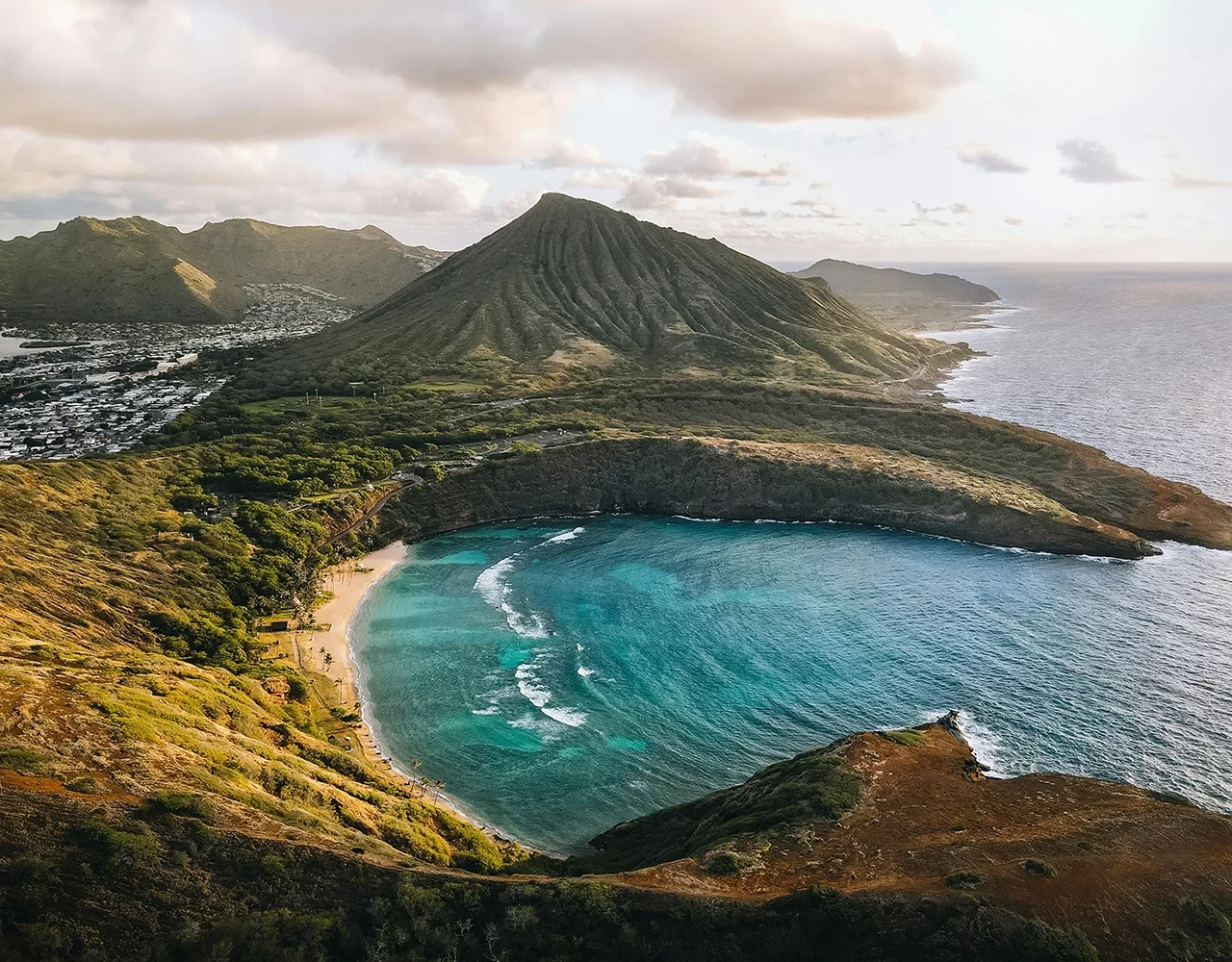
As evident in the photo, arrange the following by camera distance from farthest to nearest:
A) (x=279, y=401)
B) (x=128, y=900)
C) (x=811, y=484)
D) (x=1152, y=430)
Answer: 1. (x=279, y=401)
2. (x=1152, y=430)
3. (x=811, y=484)
4. (x=128, y=900)

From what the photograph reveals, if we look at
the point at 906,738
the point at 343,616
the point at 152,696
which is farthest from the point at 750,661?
the point at 152,696

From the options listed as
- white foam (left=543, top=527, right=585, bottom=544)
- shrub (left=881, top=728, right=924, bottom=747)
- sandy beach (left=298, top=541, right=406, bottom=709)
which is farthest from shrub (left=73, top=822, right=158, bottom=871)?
white foam (left=543, top=527, right=585, bottom=544)

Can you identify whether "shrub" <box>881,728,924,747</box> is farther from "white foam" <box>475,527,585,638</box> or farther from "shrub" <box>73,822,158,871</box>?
"shrub" <box>73,822,158,871</box>

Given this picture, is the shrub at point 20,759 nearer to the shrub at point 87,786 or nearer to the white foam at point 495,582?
the shrub at point 87,786

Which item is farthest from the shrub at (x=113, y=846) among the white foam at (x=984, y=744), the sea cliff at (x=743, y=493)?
the sea cliff at (x=743, y=493)

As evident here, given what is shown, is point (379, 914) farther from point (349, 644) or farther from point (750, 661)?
point (750, 661)

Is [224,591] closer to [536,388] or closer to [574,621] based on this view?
[574,621]

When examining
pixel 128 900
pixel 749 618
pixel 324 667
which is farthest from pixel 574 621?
pixel 128 900
